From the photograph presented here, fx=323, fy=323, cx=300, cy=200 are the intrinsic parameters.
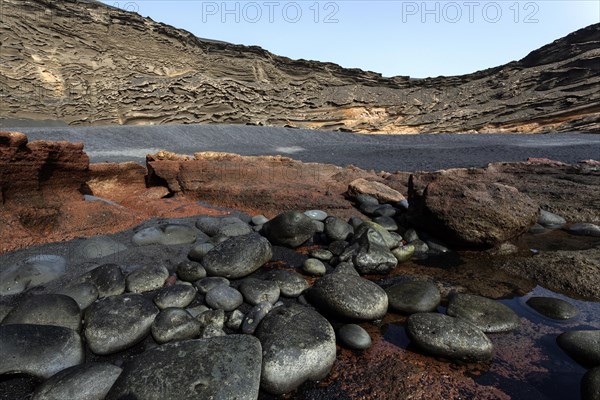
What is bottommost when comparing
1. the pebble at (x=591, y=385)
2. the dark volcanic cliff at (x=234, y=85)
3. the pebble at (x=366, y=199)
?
the pebble at (x=591, y=385)

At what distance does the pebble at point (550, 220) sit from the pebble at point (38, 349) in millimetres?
5079

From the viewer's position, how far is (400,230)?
4.00 m

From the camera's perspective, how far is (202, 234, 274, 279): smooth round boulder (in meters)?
2.67

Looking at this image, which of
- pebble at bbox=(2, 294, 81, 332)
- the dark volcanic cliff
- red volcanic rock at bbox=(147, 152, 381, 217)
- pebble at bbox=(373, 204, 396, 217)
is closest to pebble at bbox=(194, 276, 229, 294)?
pebble at bbox=(2, 294, 81, 332)

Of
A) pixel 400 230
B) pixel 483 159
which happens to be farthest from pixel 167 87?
pixel 400 230

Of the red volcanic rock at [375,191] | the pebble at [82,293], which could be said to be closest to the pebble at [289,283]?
the pebble at [82,293]

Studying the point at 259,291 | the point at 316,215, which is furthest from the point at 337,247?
the point at 259,291

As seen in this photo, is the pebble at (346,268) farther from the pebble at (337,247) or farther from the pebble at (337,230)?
the pebble at (337,230)

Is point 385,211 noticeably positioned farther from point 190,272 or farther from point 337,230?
point 190,272

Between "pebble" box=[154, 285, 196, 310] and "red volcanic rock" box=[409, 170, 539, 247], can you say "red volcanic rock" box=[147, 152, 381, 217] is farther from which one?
"pebble" box=[154, 285, 196, 310]

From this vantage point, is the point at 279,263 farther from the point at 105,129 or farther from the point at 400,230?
the point at 105,129

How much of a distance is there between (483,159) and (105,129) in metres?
12.3

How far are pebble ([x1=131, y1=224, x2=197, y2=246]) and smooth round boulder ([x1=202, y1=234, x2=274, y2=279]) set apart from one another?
0.64 metres

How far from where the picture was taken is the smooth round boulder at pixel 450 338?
186cm
